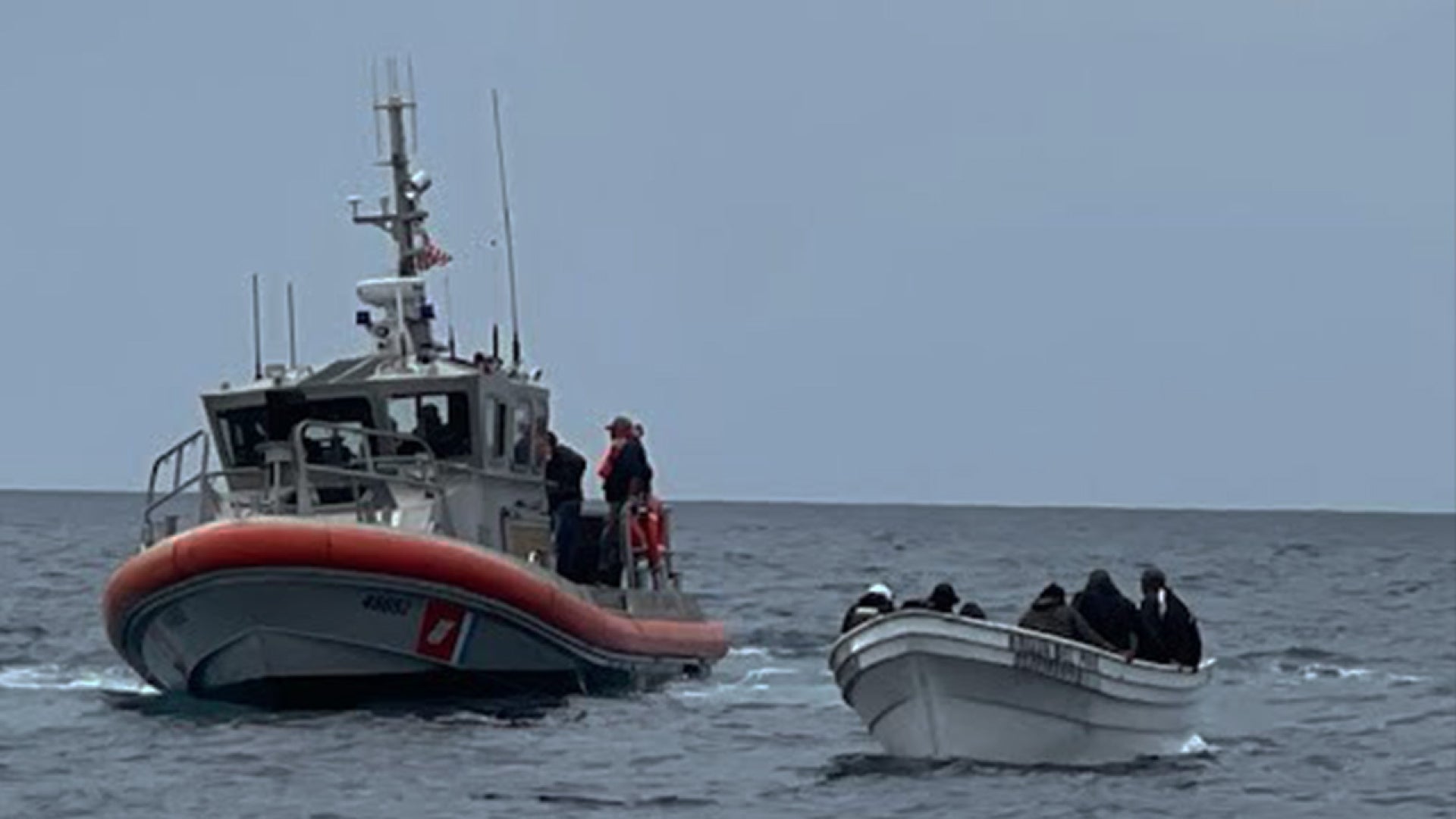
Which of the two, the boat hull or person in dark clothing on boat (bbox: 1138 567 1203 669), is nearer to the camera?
person in dark clothing on boat (bbox: 1138 567 1203 669)

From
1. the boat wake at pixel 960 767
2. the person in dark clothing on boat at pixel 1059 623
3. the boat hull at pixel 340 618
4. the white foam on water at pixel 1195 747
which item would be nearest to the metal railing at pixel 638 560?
the boat hull at pixel 340 618

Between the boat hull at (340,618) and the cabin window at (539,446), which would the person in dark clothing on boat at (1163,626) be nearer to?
the boat hull at (340,618)

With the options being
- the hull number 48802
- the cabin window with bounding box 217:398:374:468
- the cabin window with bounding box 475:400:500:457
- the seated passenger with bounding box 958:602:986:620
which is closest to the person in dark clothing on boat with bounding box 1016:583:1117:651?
the seated passenger with bounding box 958:602:986:620

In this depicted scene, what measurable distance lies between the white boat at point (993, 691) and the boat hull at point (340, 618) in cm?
393

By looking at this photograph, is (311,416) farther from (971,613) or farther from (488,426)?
(971,613)

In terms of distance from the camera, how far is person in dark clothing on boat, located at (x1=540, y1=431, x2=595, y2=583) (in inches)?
1368

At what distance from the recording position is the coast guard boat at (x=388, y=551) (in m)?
30.6

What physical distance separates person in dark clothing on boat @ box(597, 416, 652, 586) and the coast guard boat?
116 mm

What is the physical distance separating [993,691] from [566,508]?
808 cm

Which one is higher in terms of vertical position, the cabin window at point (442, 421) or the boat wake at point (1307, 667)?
the cabin window at point (442, 421)

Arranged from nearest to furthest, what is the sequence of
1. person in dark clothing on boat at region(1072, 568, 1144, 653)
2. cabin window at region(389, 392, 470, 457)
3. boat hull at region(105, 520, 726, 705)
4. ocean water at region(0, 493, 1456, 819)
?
ocean water at region(0, 493, 1456, 819)
person in dark clothing on boat at region(1072, 568, 1144, 653)
boat hull at region(105, 520, 726, 705)
cabin window at region(389, 392, 470, 457)

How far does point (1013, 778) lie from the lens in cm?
2753

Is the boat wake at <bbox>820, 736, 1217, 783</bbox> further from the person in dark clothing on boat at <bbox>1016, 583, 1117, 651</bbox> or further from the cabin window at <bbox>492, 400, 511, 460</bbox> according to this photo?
the cabin window at <bbox>492, 400, 511, 460</bbox>

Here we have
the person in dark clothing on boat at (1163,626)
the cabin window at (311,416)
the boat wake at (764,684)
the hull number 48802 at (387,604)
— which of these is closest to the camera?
the person in dark clothing on boat at (1163,626)
